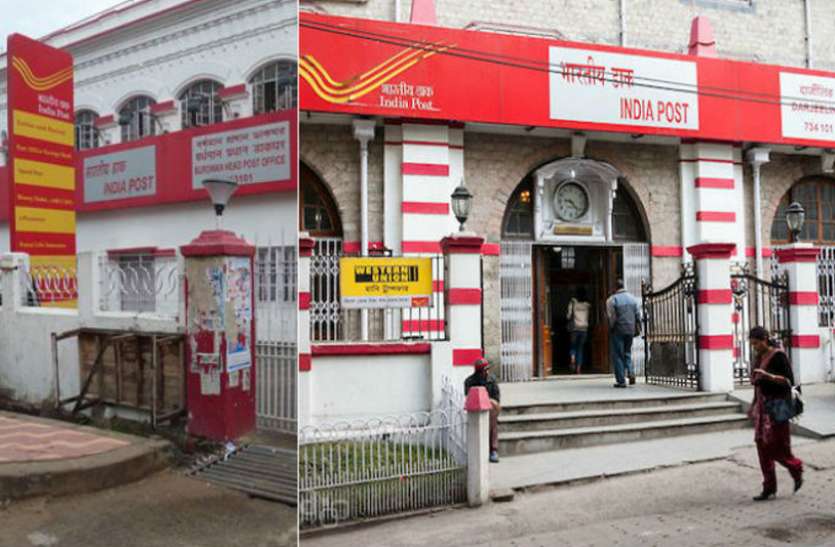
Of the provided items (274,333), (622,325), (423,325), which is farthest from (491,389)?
(274,333)

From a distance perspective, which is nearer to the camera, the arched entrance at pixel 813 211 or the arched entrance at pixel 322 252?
the arched entrance at pixel 322 252

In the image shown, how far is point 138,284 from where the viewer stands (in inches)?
39.0

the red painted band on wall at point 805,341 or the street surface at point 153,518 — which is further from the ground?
the street surface at point 153,518

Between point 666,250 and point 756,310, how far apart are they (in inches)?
56.9

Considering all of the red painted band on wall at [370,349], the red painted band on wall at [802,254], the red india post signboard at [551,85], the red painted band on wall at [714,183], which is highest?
the red india post signboard at [551,85]

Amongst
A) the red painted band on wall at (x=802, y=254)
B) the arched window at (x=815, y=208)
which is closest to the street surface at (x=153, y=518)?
the red painted band on wall at (x=802, y=254)

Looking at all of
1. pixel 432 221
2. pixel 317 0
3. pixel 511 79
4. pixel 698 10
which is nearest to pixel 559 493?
pixel 432 221

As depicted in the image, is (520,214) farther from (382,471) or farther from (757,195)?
(382,471)

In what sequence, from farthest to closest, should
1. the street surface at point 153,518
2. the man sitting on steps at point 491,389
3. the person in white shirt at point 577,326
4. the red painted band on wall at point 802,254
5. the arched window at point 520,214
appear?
the arched window at point 520,214 < the person in white shirt at point 577,326 < the red painted band on wall at point 802,254 < the man sitting on steps at point 491,389 < the street surface at point 153,518

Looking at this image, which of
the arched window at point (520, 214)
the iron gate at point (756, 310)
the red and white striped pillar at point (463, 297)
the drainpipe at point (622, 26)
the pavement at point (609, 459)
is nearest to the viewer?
the pavement at point (609, 459)

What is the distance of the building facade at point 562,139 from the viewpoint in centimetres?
875

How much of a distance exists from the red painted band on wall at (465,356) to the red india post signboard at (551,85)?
2.94 m

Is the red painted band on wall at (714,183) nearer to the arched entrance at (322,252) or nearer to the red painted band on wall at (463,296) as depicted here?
the arched entrance at (322,252)

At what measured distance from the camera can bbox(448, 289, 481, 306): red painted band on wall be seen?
6.70m
